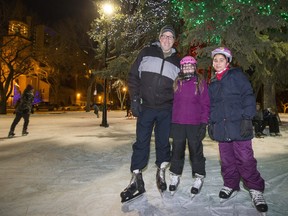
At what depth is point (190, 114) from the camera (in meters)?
3.98

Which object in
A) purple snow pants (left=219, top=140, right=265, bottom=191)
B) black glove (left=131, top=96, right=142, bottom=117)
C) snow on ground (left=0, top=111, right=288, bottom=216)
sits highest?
black glove (left=131, top=96, right=142, bottom=117)

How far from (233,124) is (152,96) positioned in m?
1.13

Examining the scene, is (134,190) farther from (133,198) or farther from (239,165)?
(239,165)

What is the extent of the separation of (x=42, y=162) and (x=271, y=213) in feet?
14.6

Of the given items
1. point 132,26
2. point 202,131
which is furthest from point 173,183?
point 132,26

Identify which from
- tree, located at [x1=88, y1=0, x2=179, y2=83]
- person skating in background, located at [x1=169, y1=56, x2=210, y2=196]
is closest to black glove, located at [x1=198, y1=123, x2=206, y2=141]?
person skating in background, located at [x1=169, y1=56, x2=210, y2=196]

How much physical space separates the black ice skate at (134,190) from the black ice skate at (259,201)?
4.49 feet

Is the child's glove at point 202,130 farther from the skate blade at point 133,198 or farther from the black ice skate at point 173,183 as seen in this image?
the skate blade at point 133,198

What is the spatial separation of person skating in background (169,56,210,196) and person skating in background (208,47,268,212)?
0.46ft

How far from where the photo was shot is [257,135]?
10.5 m

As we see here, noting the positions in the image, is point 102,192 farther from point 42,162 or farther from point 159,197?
point 42,162

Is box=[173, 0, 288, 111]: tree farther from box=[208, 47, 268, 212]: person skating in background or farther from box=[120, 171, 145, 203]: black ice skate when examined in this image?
box=[120, 171, 145, 203]: black ice skate

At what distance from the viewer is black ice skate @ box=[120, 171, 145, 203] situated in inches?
143

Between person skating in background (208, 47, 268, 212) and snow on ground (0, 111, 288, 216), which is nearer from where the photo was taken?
snow on ground (0, 111, 288, 216)
